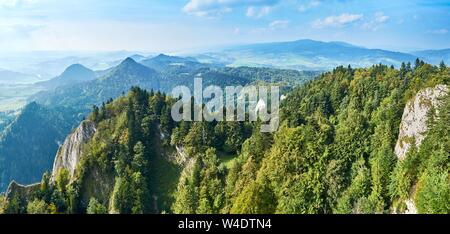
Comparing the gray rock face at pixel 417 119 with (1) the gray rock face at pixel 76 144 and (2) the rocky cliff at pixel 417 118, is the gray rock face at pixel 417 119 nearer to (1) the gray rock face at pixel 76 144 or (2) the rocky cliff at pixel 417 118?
(2) the rocky cliff at pixel 417 118

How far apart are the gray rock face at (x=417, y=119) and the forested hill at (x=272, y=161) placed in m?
0.87

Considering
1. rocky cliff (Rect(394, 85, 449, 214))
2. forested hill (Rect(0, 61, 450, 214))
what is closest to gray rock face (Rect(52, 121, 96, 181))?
forested hill (Rect(0, 61, 450, 214))

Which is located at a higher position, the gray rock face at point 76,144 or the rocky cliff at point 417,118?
the rocky cliff at point 417,118

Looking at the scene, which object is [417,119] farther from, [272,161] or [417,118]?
[272,161]

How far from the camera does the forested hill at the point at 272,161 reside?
43500 millimetres

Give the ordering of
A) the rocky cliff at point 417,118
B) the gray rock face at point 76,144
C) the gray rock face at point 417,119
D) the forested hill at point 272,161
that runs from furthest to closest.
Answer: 1. the gray rock face at point 76,144
2. the gray rock face at point 417,119
3. the rocky cliff at point 417,118
4. the forested hill at point 272,161

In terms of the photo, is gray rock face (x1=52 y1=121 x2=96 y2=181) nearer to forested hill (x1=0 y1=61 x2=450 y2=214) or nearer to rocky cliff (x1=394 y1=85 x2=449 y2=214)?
forested hill (x1=0 y1=61 x2=450 y2=214)

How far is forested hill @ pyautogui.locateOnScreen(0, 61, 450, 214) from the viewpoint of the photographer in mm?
43500

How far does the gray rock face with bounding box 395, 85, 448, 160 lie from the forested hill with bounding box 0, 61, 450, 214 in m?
0.87

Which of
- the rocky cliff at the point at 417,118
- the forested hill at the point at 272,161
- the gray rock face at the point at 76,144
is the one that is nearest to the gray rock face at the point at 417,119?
the rocky cliff at the point at 417,118

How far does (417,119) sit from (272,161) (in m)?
20.4

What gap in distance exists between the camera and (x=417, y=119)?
47.2m

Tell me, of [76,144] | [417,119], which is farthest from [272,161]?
[76,144]
